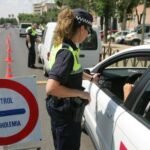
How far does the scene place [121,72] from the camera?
592cm

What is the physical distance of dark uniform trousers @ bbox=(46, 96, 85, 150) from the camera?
3.60 metres

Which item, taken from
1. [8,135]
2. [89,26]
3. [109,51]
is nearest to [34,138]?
[8,135]

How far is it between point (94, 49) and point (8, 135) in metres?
8.70

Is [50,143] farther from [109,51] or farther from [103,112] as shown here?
[109,51]

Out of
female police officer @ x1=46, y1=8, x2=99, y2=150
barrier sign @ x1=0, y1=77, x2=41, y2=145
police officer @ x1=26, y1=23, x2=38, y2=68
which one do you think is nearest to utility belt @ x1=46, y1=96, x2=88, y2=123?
female police officer @ x1=46, y1=8, x2=99, y2=150

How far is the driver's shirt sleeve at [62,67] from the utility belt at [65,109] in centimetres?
22

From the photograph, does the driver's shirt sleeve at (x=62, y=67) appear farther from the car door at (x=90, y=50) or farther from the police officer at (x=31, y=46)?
the police officer at (x=31, y=46)

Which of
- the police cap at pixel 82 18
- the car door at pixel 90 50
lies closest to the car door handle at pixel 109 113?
the police cap at pixel 82 18

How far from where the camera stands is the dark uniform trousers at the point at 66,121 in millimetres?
3604

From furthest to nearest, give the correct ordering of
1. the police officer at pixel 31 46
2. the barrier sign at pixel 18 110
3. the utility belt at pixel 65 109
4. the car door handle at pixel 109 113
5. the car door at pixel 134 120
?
the police officer at pixel 31 46, the barrier sign at pixel 18 110, the car door handle at pixel 109 113, the utility belt at pixel 65 109, the car door at pixel 134 120

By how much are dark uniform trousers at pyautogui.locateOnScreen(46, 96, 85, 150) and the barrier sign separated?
37.3 inches

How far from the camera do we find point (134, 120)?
3.27m

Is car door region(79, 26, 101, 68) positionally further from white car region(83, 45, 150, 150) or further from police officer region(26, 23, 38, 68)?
white car region(83, 45, 150, 150)

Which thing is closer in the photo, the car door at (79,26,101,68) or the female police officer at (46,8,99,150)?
the female police officer at (46,8,99,150)
